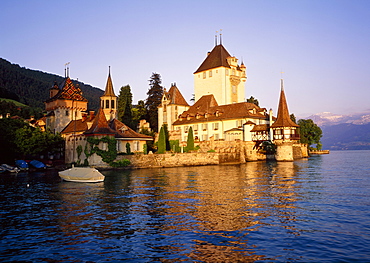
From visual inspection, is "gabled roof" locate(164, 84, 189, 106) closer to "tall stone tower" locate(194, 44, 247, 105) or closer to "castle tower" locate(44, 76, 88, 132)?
"tall stone tower" locate(194, 44, 247, 105)

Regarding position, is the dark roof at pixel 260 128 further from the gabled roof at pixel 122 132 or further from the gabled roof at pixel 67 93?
the gabled roof at pixel 67 93

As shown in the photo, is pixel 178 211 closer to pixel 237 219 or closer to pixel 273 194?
pixel 237 219

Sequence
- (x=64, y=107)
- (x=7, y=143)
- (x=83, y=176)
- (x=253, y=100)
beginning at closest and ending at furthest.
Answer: (x=83, y=176) < (x=7, y=143) < (x=64, y=107) < (x=253, y=100)

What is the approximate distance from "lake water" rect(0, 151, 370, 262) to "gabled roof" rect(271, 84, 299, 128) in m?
38.1

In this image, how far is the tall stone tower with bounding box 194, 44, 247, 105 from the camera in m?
86.8

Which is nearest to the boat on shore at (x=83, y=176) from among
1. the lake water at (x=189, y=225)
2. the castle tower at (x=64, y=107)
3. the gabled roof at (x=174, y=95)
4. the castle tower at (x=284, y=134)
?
the lake water at (x=189, y=225)

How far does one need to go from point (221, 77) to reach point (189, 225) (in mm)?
72313

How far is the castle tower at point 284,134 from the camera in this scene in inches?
2589

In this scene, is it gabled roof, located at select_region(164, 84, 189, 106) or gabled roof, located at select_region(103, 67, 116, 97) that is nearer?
gabled roof, located at select_region(103, 67, 116, 97)

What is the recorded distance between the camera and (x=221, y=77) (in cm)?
8619

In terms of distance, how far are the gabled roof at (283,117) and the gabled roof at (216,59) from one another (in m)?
22.9

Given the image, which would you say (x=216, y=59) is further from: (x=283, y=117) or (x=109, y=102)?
(x=109, y=102)

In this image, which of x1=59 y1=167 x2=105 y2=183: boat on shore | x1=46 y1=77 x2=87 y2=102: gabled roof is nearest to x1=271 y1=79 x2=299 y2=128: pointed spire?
x1=59 y1=167 x2=105 y2=183: boat on shore

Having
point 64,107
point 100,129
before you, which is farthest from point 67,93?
point 100,129
